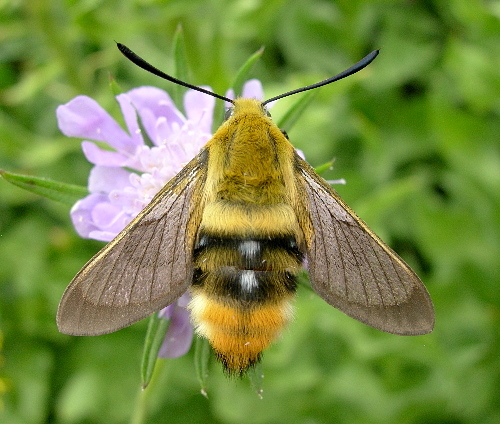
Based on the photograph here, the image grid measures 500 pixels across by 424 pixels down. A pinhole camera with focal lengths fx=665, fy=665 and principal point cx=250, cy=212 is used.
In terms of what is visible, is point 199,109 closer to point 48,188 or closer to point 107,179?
point 107,179

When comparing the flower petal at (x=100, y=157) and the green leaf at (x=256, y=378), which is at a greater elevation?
the flower petal at (x=100, y=157)

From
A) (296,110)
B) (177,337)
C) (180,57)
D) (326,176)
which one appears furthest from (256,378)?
(326,176)

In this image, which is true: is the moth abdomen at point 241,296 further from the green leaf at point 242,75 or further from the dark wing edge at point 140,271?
the green leaf at point 242,75

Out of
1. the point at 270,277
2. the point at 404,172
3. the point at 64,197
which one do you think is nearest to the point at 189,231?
the point at 270,277

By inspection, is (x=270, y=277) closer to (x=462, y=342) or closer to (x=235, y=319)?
(x=235, y=319)

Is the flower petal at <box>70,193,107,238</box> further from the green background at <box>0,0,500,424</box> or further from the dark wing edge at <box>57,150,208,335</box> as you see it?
the green background at <box>0,0,500,424</box>

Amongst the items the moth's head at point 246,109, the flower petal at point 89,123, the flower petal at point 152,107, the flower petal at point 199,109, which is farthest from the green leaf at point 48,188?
the moth's head at point 246,109

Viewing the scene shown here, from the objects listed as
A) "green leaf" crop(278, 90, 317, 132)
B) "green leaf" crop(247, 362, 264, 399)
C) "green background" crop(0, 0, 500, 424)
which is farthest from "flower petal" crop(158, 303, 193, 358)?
"green background" crop(0, 0, 500, 424)

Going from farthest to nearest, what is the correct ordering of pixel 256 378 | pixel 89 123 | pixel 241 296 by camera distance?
pixel 89 123 < pixel 256 378 < pixel 241 296
